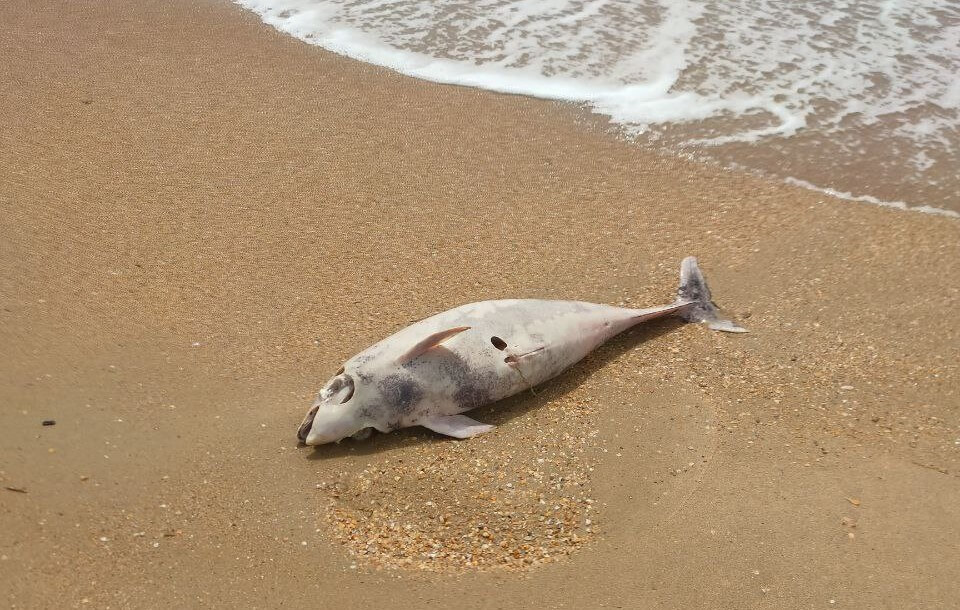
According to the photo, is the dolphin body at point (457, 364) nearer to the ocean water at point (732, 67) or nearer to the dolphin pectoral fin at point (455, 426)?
the dolphin pectoral fin at point (455, 426)

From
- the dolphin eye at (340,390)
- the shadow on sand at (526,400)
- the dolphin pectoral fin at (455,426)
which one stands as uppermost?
the dolphin eye at (340,390)

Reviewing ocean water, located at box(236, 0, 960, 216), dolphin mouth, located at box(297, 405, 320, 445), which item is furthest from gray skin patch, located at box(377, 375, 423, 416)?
ocean water, located at box(236, 0, 960, 216)

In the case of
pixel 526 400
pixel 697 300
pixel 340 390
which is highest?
pixel 340 390

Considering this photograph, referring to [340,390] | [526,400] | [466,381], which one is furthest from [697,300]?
[340,390]

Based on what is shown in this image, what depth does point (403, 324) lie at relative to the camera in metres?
4.85

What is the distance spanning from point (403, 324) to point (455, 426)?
0.86 m

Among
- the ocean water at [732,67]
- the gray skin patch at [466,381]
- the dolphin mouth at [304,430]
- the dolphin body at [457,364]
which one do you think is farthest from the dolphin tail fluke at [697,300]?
the dolphin mouth at [304,430]

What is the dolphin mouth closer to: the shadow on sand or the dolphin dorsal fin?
the shadow on sand

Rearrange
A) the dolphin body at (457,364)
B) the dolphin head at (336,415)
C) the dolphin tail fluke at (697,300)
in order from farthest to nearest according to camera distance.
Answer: the dolphin tail fluke at (697,300) < the dolphin body at (457,364) < the dolphin head at (336,415)

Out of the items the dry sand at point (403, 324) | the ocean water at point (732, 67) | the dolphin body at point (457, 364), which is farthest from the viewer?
the ocean water at point (732, 67)

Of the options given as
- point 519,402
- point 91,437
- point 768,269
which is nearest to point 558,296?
point 519,402

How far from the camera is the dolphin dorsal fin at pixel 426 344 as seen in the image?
13.7 feet

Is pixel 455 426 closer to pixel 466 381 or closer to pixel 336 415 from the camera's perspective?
pixel 466 381

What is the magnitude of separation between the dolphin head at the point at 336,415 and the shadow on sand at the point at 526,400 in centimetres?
6
